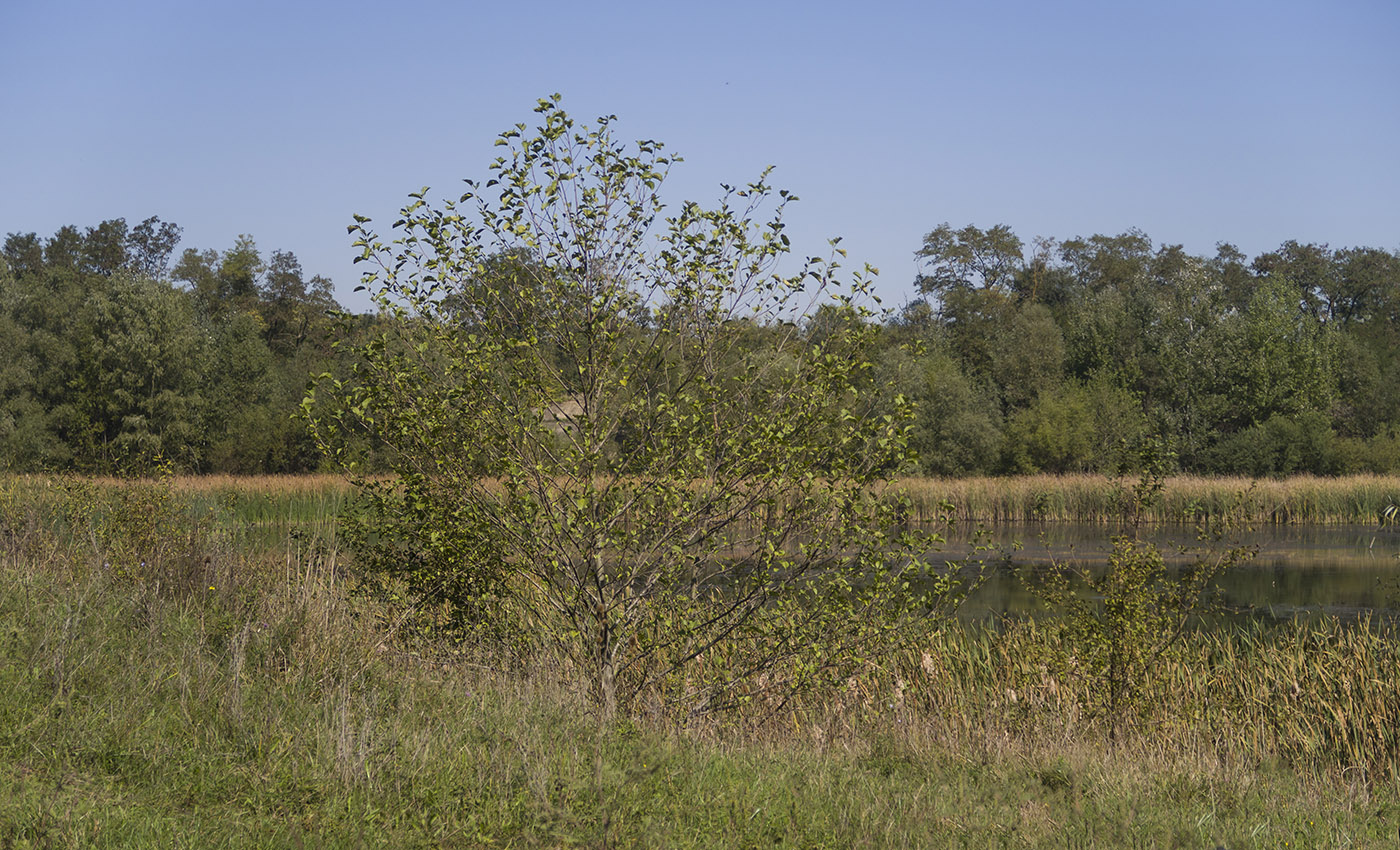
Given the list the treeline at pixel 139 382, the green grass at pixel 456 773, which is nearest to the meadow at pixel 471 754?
the green grass at pixel 456 773

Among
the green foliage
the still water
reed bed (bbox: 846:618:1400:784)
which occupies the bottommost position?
the still water

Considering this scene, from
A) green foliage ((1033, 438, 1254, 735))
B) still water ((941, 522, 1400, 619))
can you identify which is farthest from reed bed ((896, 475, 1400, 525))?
green foliage ((1033, 438, 1254, 735))

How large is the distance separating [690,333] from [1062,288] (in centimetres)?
7179

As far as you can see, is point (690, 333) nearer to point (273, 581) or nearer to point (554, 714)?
point (554, 714)

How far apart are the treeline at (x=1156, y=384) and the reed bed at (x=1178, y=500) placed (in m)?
5.75

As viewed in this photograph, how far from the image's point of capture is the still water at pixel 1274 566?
1709cm

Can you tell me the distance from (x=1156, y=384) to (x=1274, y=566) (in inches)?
1370

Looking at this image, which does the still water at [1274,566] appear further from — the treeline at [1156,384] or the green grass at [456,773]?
A: the treeline at [1156,384]

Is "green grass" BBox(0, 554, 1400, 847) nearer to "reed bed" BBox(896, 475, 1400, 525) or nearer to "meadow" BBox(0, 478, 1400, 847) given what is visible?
"meadow" BBox(0, 478, 1400, 847)

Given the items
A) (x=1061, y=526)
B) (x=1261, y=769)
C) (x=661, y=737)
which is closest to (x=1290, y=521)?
(x=1061, y=526)

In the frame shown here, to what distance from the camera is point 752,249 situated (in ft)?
23.4

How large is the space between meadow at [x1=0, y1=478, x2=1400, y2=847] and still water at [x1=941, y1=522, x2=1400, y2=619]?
235 inches

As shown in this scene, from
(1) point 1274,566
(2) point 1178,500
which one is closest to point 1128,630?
(1) point 1274,566

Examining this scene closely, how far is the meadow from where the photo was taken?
13.7 feet
